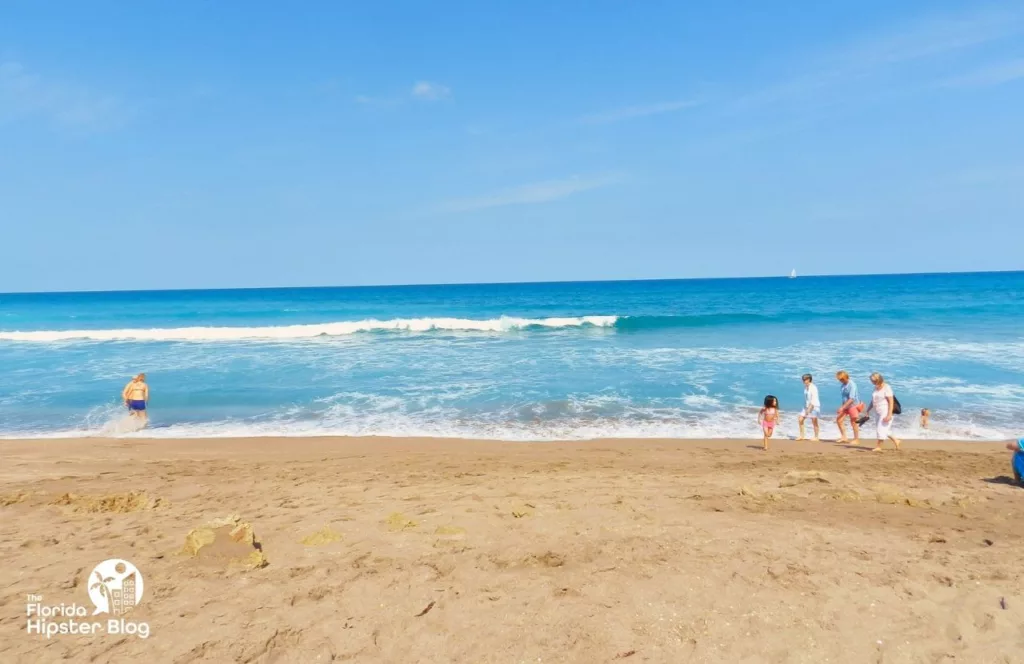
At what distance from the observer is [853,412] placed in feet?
36.2

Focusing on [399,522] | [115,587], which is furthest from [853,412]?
[115,587]

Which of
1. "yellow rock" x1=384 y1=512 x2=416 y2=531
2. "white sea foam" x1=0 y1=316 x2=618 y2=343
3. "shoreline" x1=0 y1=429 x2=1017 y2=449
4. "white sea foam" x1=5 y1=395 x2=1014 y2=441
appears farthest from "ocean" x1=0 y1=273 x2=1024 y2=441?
"yellow rock" x1=384 y1=512 x2=416 y2=531

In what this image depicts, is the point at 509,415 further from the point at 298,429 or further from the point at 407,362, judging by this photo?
the point at 407,362

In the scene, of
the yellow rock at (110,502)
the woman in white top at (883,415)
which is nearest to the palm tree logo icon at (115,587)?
the yellow rock at (110,502)

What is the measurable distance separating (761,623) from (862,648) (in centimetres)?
63

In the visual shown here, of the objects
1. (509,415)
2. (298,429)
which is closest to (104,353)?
(298,429)

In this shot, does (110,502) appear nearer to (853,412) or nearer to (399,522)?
(399,522)

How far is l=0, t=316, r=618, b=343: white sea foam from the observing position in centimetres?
3247

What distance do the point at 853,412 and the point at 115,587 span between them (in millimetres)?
11644

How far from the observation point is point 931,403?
13.7m

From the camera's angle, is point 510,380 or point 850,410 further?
point 510,380

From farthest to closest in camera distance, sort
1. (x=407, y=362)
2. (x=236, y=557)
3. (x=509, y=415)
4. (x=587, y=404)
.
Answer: (x=407, y=362)
(x=587, y=404)
(x=509, y=415)
(x=236, y=557)

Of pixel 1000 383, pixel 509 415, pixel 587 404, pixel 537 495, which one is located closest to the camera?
pixel 537 495

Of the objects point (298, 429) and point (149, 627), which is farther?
point (298, 429)
